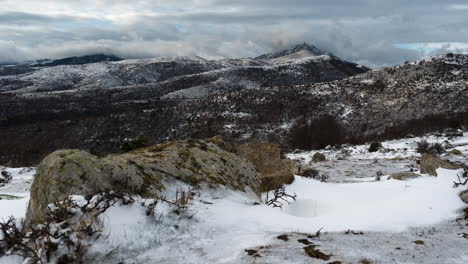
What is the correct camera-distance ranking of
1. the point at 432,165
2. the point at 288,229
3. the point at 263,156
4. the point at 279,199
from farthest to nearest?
the point at 263,156 < the point at 432,165 < the point at 279,199 < the point at 288,229

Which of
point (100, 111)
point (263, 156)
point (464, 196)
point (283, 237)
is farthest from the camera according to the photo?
point (100, 111)

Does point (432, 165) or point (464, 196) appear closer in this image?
point (464, 196)

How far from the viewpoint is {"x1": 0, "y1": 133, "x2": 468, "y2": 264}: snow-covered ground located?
3684 mm

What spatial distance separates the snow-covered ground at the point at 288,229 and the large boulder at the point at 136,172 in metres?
0.39

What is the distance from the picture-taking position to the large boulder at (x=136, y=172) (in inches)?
172

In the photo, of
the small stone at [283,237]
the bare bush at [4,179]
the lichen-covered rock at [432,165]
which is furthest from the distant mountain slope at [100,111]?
the small stone at [283,237]

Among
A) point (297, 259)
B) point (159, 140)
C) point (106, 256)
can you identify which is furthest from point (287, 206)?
point (159, 140)


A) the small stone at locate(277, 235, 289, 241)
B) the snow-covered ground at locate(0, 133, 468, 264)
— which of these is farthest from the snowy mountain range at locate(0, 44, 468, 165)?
the small stone at locate(277, 235, 289, 241)

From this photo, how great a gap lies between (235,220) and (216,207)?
1.54 ft

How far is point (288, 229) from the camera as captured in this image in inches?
184

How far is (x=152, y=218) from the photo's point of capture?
4.17m

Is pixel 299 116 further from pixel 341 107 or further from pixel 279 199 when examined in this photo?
pixel 279 199

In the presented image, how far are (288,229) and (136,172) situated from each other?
2.57 metres

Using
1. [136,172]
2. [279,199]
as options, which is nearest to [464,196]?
[279,199]
